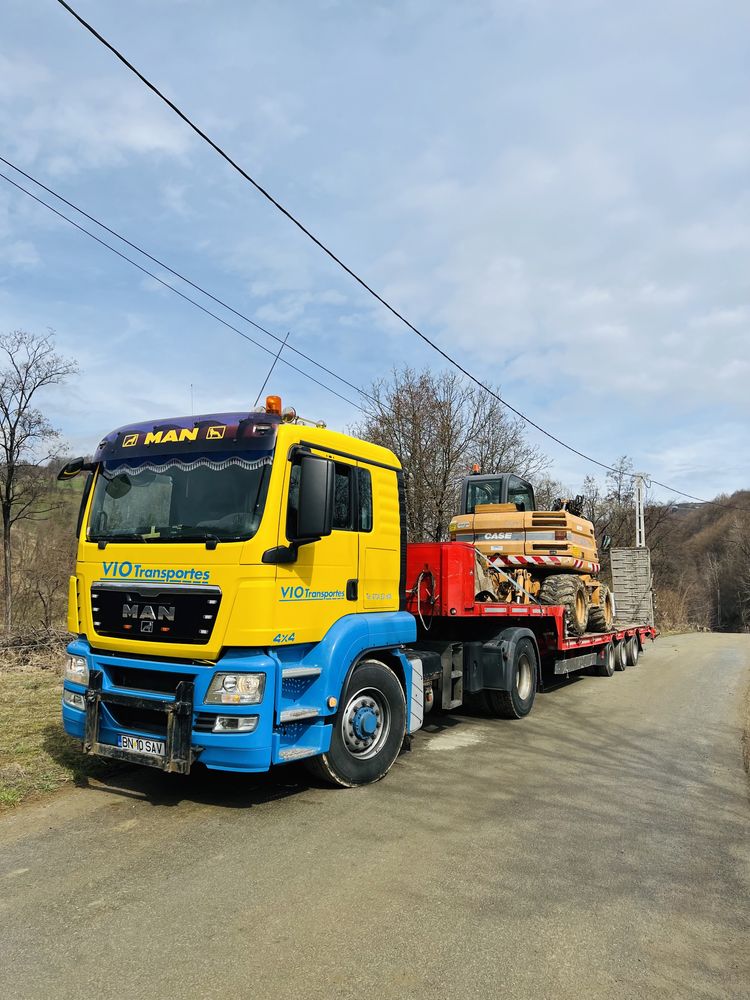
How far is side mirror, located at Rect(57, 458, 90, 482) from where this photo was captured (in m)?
6.00

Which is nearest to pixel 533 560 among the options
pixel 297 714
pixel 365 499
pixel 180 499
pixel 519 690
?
pixel 519 690

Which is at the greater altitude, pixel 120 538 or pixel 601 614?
pixel 120 538

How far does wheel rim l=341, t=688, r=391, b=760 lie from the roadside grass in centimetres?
214

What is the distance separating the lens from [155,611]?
16.7 ft

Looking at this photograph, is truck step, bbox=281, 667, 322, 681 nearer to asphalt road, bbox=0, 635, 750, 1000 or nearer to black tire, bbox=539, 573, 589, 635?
asphalt road, bbox=0, 635, 750, 1000

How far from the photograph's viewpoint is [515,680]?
28.3 feet

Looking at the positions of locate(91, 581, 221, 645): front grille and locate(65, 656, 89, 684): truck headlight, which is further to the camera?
locate(65, 656, 89, 684): truck headlight

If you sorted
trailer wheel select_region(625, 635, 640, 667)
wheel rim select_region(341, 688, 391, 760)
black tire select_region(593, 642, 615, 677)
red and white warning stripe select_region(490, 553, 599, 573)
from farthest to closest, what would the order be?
trailer wheel select_region(625, 635, 640, 667) < black tire select_region(593, 642, 615, 677) < red and white warning stripe select_region(490, 553, 599, 573) < wheel rim select_region(341, 688, 391, 760)

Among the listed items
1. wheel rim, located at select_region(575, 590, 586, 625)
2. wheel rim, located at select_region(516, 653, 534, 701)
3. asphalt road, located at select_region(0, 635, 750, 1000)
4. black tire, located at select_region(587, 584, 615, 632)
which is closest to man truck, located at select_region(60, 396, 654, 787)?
asphalt road, located at select_region(0, 635, 750, 1000)

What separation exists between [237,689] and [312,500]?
56.6 inches

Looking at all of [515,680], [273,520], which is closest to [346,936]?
[273,520]

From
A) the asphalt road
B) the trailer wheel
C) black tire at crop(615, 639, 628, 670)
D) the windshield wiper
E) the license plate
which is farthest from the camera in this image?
the trailer wheel

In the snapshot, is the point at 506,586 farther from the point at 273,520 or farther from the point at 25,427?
the point at 25,427

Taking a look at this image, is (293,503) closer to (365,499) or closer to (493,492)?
(365,499)
